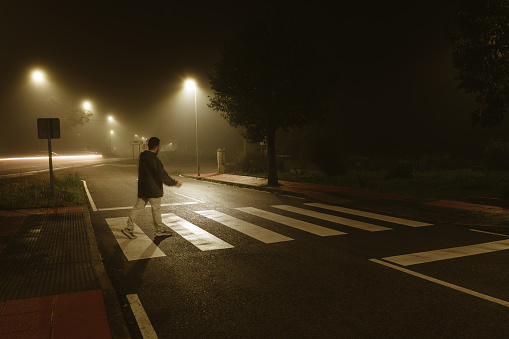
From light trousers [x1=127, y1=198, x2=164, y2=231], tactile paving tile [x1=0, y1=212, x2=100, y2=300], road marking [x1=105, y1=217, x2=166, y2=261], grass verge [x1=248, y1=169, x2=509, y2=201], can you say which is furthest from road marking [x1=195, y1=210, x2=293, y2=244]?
grass verge [x1=248, y1=169, x2=509, y2=201]

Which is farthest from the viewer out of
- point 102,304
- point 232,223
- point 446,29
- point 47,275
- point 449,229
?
point 446,29

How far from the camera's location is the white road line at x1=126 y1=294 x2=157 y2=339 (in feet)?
11.9

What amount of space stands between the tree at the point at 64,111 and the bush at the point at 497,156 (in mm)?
46631

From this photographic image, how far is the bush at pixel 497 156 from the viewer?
18812 millimetres

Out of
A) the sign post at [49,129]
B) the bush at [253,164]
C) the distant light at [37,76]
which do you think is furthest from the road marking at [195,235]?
the distant light at [37,76]

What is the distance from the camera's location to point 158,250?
6.63 meters

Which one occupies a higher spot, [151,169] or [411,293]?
[151,169]

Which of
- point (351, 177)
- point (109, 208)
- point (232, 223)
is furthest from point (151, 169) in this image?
point (351, 177)

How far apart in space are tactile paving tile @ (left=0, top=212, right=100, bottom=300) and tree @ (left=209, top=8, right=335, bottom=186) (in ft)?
33.2

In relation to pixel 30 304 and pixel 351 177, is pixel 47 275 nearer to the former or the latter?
pixel 30 304

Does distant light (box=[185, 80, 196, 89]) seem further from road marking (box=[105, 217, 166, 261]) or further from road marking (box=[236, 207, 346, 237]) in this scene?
road marking (box=[105, 217, 166, 261])

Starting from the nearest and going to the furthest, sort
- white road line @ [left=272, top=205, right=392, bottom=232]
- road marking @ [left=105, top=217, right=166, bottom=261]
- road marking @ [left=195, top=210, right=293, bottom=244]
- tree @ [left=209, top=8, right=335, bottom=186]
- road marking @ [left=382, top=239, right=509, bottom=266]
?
road marking @ [left=382, top=239, right=509, bottom=266] < road marking @ [left=105, top=217, right=166, bottom=261] < road marking @ [left=195, top=210, right=293, bottom=244] < white road line @ [left=272, top=205, right=392, bottom=232] < tree @ [left=209, top=8, right=335, bottom=186]

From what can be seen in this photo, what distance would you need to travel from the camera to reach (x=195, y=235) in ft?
25.3

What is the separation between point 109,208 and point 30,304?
7.76 metres
